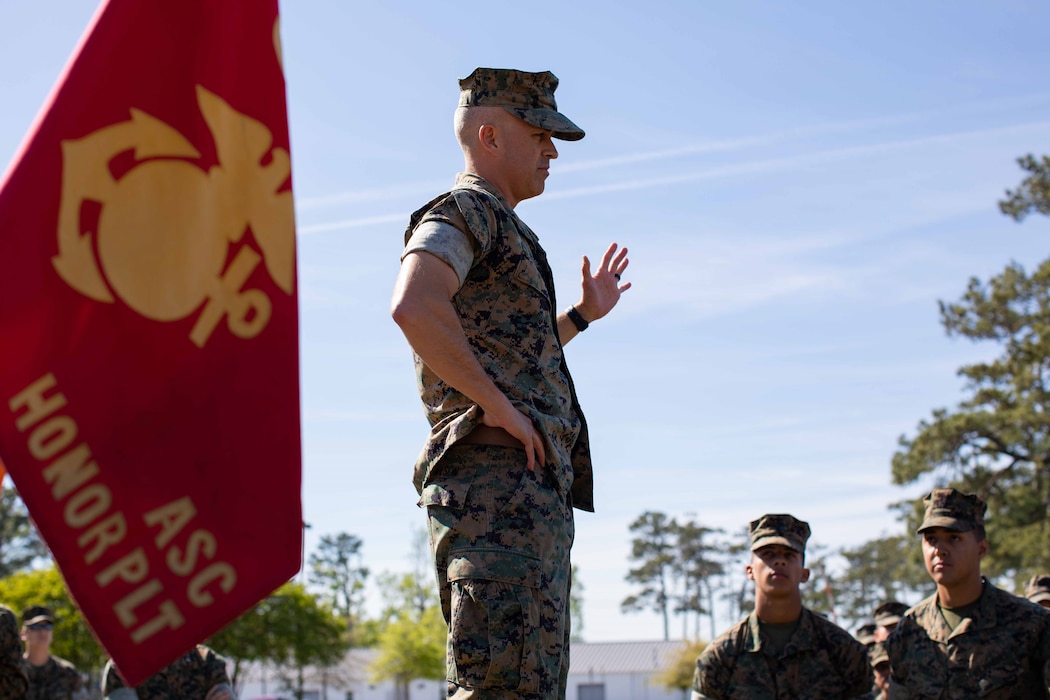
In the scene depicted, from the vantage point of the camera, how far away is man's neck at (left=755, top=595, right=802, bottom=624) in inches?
291

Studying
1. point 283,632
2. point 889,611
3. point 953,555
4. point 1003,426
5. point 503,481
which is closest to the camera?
point 503,481

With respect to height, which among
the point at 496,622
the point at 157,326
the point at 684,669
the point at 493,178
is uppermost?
the point at 684,669

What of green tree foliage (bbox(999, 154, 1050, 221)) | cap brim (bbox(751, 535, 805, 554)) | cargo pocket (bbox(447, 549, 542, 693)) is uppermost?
green tree foliage (bbox(999, 154, 1050, 221))

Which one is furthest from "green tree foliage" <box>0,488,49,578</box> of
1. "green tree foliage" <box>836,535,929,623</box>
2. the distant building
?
"green tree foliage" <box>836,535,929,623</box>

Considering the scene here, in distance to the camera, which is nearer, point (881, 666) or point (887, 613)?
point (881, 666)

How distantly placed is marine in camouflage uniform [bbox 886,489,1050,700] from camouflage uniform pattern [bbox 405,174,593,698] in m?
3.69

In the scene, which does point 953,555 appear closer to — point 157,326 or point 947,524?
point 947,524

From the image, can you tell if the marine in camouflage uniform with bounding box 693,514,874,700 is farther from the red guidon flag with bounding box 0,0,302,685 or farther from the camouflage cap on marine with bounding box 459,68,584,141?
the red guidon flag with bounding box 0,0,302,685

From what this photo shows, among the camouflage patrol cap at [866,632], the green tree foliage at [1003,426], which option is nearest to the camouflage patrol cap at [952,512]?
the camouflage patrol cap at [866,632]

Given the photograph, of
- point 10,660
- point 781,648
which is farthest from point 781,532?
point 10,660

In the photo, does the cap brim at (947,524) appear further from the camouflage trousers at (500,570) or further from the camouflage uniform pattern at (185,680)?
the camouflage uniform pattern at (185,680)

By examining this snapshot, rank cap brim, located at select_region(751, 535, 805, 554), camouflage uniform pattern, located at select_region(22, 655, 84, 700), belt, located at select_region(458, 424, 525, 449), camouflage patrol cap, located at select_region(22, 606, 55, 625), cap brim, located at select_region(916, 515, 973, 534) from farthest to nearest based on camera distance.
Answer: camouflage patrol cap, located at select_region(22, 606, 55, 625) → camouflage uniform pattern, located at select_region(22, 655, 84, 700) → cap brim, located at select_region(751, 535, 805, 554) → cap brim, located at select_region(916, 515, 973, 534) → belt, located at select_region(458, 424, 525, 449)

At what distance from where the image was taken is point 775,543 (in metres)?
7.37

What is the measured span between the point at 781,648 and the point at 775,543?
1.94ft
